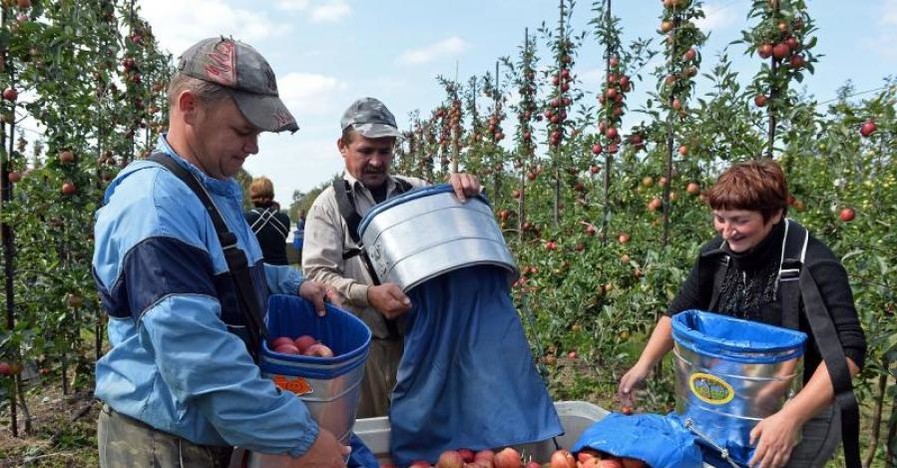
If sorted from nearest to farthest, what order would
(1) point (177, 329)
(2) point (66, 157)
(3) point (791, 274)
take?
(1) point (177, 329) → (3) point (791, 274) → (2) point (66, 157)

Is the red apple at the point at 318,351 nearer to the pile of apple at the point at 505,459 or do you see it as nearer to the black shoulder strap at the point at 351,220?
the pile of apple at the point at 505,459

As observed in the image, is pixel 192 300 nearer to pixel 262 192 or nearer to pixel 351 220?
pixel 351 220

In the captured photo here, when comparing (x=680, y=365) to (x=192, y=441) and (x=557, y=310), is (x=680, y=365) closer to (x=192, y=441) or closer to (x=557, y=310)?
(x=192, y=441)

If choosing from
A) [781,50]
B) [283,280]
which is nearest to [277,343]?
[283,280]

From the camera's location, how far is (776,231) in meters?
1.84

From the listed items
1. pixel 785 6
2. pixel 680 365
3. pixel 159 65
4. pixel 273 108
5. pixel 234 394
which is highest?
pixel 159 65

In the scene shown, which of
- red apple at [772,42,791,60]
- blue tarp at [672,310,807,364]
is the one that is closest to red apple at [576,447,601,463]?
blue tarp at [672,310,807,364]

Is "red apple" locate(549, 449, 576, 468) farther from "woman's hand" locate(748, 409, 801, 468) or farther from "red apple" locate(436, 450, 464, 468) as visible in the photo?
"woman's hand" locate(748, 409, 801, 468)

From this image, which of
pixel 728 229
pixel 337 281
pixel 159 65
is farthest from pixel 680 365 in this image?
pixel 159 65

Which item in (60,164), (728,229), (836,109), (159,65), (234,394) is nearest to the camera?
(234,394)

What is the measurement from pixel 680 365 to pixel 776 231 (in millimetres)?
459

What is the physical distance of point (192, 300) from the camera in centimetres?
112

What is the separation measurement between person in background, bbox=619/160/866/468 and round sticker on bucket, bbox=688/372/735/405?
0.10 metres

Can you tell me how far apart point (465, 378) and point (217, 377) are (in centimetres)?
99
